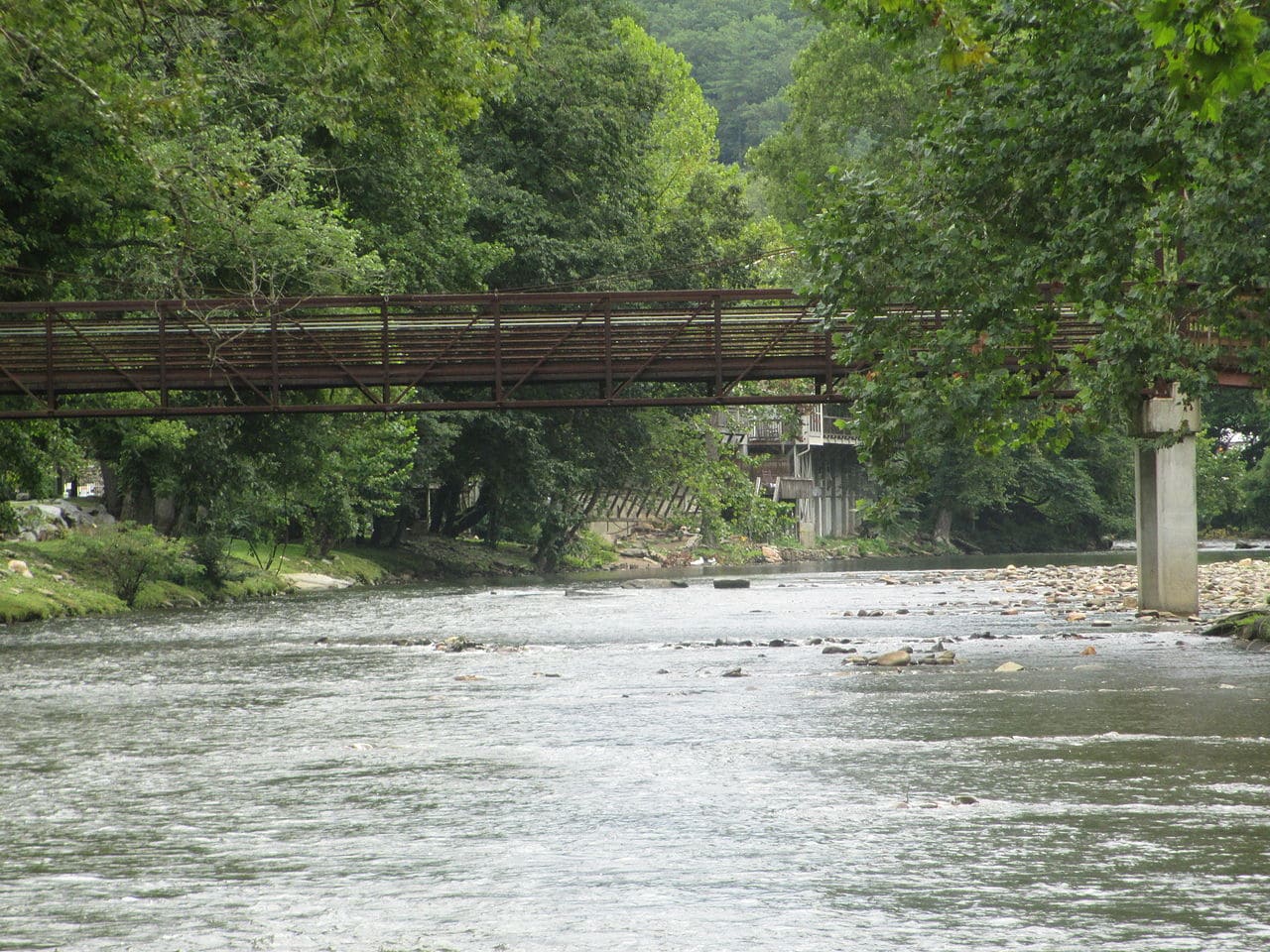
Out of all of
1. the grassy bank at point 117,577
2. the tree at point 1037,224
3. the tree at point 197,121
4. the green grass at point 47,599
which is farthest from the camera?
the grassy bank at point 117,577

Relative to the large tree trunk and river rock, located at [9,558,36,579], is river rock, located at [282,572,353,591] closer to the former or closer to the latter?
river rock, located at [9,558,36,579]

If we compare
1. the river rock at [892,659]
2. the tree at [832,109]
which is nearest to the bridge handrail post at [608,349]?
the river rock at [892,659]

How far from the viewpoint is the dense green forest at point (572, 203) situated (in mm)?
13266

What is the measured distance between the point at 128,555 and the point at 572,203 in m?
17.7

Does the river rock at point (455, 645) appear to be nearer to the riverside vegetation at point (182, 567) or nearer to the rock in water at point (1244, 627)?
the riverside vegetation at point (182, 567)

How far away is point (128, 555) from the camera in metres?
31.1

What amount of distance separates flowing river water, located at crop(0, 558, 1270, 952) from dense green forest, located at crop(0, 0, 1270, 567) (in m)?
2.95

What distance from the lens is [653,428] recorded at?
4616 centimetres

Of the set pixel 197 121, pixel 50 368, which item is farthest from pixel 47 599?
A: pixel 197 121

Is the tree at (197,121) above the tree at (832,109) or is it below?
below

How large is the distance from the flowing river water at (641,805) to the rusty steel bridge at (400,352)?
804cm

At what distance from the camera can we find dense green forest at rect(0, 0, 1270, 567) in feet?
43.5

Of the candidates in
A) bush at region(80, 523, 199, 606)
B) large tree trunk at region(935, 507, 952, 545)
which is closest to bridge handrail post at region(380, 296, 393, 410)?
bush at region(80, 523, 199, 606)

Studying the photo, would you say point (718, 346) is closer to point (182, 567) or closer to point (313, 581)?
point (182, 567)
